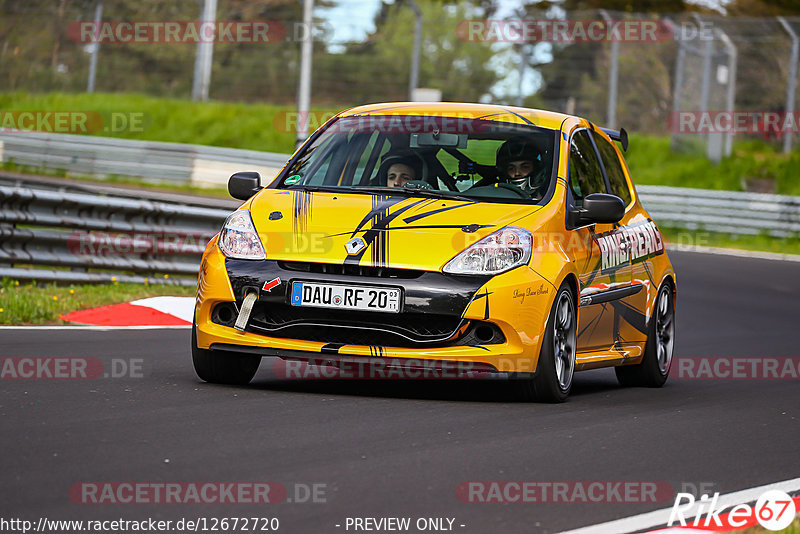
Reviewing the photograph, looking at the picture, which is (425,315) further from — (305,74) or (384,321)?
(305,74)

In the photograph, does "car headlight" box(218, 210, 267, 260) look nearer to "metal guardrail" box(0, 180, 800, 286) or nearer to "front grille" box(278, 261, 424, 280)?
"front grille" box(278, 261, 424, 280)

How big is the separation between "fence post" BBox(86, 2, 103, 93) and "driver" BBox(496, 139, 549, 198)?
24269 mm

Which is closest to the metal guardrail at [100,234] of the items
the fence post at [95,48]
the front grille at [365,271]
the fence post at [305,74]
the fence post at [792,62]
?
the front grille at [365,271]

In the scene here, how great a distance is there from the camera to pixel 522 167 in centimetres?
832

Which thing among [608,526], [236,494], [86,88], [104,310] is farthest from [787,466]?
[86,88]

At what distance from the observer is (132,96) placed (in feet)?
118

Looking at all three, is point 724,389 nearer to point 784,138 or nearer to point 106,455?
point 106,455

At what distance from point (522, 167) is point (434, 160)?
51 centimetres

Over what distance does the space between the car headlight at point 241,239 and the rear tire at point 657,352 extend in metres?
3.04

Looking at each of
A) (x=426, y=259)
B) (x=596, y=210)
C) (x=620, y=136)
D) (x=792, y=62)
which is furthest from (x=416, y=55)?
(x=426, y=259)

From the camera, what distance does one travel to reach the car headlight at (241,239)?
24.5ft

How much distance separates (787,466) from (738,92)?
24.3m

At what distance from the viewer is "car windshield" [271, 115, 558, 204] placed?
815 centimetres

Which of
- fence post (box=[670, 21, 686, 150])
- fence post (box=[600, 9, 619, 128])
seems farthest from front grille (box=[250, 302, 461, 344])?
fence post (box=[670, 21, 686, 150])
